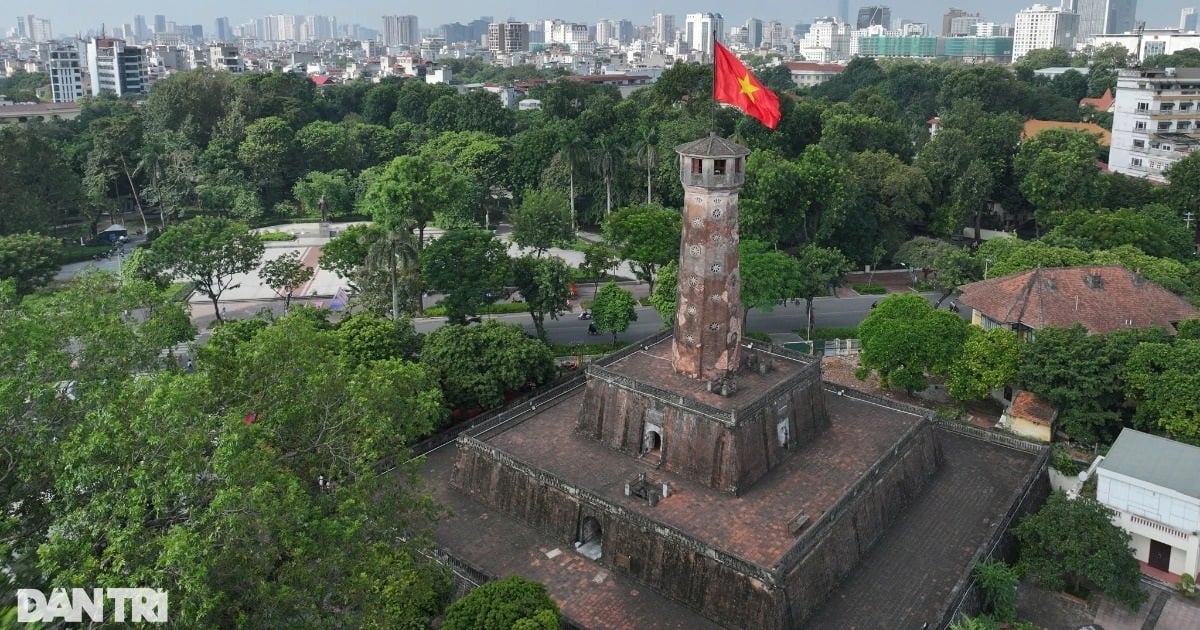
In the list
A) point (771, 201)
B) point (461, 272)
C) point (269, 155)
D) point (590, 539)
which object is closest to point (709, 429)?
point (590, 539)

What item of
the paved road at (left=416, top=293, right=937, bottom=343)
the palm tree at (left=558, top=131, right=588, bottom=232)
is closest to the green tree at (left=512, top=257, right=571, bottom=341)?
the paved road at (left=416, top=293, right=937, bottom=343)

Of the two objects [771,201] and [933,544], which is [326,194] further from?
[933,544]

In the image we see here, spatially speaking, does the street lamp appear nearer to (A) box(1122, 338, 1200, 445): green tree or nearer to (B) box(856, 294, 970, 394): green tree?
(B) box(856, 294, 970, 394): green tree

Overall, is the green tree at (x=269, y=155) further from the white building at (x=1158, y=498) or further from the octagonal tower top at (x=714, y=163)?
the white building at (x=1158, y=498)

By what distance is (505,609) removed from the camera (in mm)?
23328

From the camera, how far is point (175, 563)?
56.0ft

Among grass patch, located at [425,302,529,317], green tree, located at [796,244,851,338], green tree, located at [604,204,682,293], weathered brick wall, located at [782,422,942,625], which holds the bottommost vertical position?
weathered brick wall, located at [782,422,942,625]

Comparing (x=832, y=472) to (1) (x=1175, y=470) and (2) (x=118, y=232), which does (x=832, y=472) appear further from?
(2) (x=118, y=232)

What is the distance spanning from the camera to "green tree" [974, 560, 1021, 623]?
2736 cm

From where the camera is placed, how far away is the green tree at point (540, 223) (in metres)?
60.0

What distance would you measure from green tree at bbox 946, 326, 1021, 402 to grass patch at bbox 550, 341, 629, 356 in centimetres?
1810

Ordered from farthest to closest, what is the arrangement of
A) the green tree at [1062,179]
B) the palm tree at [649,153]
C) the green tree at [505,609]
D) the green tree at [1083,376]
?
1. the palm tree at [649,153]
2. the green tree at [1062,179]
3. the green tree at [1083,376]
4. the green tree at [505,609]

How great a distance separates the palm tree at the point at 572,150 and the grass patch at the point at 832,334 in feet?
84.3

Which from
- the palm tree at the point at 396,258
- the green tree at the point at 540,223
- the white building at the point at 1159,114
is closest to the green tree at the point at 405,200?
the palm tree at the point at 396,258
